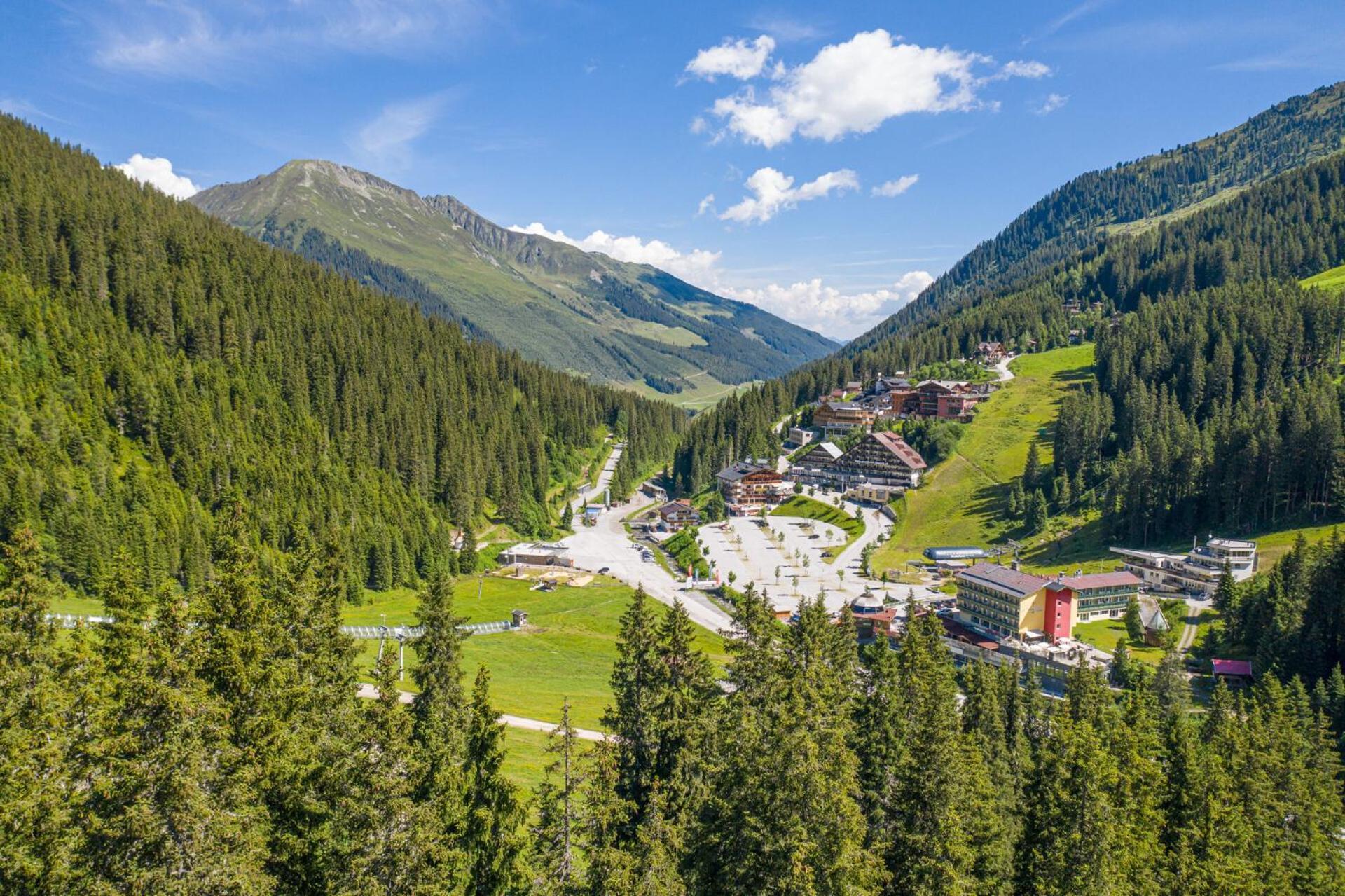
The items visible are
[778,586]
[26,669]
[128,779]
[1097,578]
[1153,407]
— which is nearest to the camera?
[128,779]

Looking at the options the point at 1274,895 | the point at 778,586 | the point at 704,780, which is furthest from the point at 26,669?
the point at 778,586

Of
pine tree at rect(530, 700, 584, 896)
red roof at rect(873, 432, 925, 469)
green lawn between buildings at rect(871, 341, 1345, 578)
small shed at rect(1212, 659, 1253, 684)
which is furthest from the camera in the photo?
red roof at rect(873, 432, 925, 469)

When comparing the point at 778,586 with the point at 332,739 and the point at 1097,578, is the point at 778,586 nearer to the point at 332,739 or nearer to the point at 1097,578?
the point at 1097,578

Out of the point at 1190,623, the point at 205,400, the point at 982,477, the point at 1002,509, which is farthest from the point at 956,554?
the point at 205,400

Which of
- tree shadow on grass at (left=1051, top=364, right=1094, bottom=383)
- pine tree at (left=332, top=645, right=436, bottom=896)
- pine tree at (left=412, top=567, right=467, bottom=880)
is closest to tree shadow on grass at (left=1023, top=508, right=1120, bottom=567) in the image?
tree shadow on grass at (left=1051, top=364, right=1094, bottom=383)

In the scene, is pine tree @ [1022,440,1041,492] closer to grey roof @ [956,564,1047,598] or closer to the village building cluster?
the village building cluster

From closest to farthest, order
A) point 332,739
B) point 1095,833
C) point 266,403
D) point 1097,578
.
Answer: point 332,739, point 1095,833, point 1097,578, point 266,403

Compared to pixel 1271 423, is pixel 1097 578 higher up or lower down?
lower down
